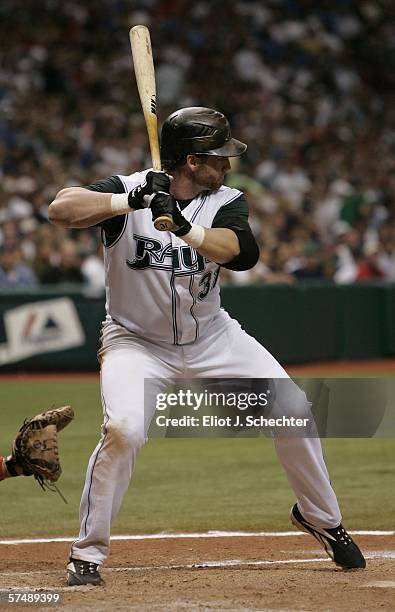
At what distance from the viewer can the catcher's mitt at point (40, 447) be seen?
5.66 metres

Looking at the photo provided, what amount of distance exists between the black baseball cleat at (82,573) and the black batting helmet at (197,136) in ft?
5.99

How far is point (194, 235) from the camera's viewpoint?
5145 mm

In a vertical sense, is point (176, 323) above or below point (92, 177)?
below

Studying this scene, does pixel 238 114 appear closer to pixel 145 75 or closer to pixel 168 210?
pixel 145 75

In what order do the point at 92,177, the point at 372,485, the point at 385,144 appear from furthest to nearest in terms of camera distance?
1. the point at 385,144
2. the point at 92,177
3. the point at 372,485

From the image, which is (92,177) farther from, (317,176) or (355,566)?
(355,566)

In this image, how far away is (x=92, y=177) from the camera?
1706cm

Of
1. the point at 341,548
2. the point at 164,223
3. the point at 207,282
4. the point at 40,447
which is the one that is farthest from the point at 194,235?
the point at 341,548

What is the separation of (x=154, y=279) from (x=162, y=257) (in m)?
0.10

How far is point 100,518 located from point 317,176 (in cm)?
1515

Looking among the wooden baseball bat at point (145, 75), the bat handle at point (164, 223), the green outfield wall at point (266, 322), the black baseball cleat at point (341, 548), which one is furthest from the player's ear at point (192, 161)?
the green outfield wall at point (266, 322)

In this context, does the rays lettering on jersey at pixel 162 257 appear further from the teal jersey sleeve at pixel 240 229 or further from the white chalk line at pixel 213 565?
the white chalk line at pixel 213 565

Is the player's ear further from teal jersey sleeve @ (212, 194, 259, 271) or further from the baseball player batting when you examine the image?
teal jersey sleeve @ (212, 194, 259, 271)

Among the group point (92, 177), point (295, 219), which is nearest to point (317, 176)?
point (295, 219)
